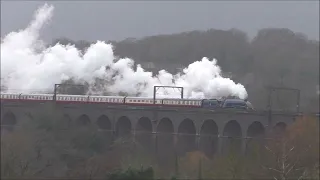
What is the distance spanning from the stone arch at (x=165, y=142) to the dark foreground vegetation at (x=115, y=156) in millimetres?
155

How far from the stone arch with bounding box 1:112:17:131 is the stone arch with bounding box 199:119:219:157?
29.6ft

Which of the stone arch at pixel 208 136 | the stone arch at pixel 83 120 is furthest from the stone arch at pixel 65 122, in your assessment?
the stone arch at pixel 208 136

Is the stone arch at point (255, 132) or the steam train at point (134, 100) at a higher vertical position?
the steam train at point (134, 100)

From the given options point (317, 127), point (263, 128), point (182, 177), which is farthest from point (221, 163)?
point (263, 128)

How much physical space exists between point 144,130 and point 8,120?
277 inches

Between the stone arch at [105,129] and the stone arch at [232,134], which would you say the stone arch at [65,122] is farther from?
the stone arch at [232,134]

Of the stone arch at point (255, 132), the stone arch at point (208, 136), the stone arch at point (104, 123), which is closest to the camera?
the stone arch at point (208, 136)

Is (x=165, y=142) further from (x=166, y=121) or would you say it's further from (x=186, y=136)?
(x=166, y=121)

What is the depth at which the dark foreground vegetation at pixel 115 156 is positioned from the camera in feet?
60.6

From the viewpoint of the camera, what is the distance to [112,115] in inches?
1212

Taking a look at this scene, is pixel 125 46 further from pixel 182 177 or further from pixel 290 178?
pixel 290 178

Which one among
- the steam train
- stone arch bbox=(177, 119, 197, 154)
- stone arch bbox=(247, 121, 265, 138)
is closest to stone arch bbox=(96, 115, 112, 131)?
the steam train

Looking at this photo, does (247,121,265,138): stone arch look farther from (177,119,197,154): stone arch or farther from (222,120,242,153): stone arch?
(177,119,197,154): stone arch

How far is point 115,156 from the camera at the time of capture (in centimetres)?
2180
